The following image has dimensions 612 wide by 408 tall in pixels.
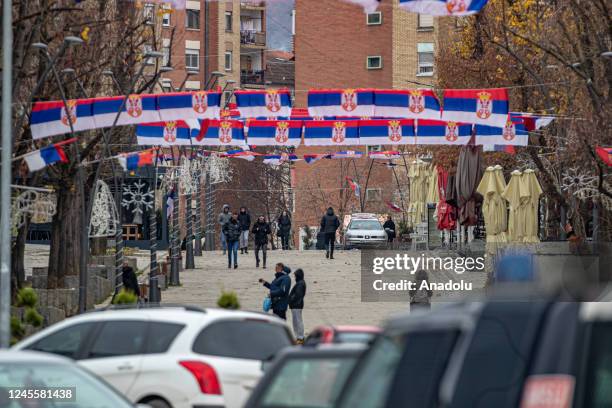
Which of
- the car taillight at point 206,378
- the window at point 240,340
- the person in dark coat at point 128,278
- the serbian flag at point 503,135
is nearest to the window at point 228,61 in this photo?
the person in dark coat at point 128,278

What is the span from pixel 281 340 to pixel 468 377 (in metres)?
6.71

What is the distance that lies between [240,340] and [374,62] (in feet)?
247

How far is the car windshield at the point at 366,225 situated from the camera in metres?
63.8

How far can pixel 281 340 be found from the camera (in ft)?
43.1

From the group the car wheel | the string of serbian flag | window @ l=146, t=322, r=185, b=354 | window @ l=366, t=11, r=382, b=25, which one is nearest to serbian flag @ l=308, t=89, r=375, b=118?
the string of serbian flag

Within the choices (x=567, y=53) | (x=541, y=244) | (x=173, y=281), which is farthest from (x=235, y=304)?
(x=173, y=281)

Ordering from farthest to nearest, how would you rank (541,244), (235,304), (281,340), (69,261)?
1. (69,261)
2. (541,244)
3. (235,304)
4. (281,340)

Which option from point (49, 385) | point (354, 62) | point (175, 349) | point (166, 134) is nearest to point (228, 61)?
point (354, 62)

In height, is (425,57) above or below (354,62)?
above

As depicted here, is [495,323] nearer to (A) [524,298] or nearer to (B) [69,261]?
(A) [524,298]

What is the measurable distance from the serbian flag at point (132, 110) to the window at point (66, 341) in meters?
14.0

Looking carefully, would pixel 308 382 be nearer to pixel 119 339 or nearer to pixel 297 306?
pixel 119 339

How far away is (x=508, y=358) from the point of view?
650cm

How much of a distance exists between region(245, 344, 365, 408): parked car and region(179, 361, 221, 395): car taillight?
4.18 m
